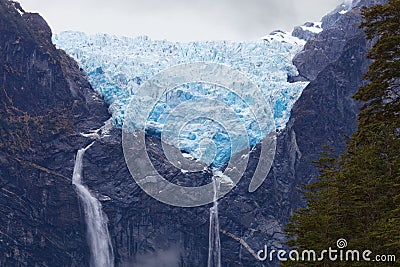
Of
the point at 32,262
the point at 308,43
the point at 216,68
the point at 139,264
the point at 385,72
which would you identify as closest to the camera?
the point at 385,72

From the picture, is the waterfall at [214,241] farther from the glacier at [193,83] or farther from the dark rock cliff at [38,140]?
the dark rock cliff at [38,140]

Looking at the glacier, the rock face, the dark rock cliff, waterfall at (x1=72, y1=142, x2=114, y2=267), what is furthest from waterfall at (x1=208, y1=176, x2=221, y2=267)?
the dark rock cliff

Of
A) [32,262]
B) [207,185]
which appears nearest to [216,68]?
[207,185]

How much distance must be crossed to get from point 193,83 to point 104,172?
14.0 metres

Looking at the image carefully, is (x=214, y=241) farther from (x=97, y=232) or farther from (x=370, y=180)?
(x=370, y=180)

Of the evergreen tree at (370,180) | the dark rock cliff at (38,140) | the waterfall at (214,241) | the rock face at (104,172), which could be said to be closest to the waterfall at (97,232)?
the rock face at (104,172)

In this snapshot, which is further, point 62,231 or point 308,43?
point 308,43

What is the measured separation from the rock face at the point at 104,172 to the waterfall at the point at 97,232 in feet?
2.10

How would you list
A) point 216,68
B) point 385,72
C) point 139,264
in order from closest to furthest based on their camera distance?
point 385,72
point 139,264
point 216,68

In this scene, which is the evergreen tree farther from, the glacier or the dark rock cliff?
the glacier

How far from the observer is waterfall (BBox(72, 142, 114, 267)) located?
64125mm

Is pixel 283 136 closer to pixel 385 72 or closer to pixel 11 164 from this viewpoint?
pixel 11 164

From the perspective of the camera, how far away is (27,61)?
7012 centimetres

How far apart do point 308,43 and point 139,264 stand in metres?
35.7
